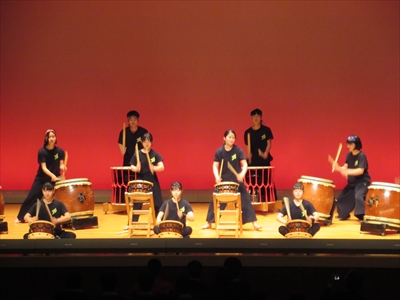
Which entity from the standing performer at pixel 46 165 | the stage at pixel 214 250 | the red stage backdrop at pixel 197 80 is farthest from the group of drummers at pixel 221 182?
the red stage backdrop at pixel 197 80

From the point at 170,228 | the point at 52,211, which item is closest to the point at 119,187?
the point at 52,211

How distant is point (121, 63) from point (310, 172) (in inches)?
112

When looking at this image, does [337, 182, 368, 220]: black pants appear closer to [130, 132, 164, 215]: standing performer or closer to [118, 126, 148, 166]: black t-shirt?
[130, 132, 164, 215]: standing performer

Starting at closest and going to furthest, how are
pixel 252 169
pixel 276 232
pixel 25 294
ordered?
pixel 25 294 → pixel 276 232 → pixel 252 169

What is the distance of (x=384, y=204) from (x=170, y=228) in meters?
2.08

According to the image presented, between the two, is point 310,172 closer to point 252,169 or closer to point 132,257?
point 252,169

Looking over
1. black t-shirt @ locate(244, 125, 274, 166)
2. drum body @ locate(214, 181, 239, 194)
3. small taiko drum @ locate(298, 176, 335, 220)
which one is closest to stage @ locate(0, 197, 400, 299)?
drum body @ locate(214, 181, 239, 194)

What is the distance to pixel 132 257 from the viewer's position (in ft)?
19.4

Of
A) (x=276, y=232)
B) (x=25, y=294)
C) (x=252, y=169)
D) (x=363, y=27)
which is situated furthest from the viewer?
(x=363, y=27)

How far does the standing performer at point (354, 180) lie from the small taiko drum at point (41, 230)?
3.06 m

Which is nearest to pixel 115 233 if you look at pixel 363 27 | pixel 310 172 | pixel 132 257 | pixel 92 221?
pixel 92 221

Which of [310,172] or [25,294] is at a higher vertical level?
[310,172]

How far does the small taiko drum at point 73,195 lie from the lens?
25.1 feet

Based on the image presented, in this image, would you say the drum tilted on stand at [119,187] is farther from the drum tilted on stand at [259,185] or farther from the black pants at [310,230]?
the black pants at [310,230]
